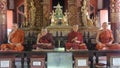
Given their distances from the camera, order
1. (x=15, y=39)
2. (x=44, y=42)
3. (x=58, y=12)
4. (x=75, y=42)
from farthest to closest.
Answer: (x=58, y=12)
(x=15, y=39)
(x=44, y=42)
(x=75, y=42)

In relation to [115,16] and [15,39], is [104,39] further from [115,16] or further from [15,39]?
[115,16]

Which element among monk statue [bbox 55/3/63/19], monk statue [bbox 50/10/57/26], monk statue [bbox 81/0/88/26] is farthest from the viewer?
monk statue [bbox 81/0/88/26]

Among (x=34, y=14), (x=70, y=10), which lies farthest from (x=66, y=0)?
(x=34, y=14)

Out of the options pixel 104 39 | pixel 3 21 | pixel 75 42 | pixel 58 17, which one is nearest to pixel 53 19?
pixel 58 17

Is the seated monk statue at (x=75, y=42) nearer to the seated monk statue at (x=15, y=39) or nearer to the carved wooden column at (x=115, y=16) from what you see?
the seated monk statue at (x=15, y=39)

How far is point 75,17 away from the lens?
11266 mm

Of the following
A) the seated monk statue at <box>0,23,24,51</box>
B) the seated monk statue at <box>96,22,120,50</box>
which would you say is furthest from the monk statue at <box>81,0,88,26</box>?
the seated monk statue at <box>0,23,24,51</box>

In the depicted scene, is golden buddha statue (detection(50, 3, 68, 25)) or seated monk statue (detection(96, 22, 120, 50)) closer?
seated monk statue (detection(96, 22, 120, 50))

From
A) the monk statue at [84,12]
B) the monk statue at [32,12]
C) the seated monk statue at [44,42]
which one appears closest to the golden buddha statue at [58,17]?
the monk statue at [84,12]

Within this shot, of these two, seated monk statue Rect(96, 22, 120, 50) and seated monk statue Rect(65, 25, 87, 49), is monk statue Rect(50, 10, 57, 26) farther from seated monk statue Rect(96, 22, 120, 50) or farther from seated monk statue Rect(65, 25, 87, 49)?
seated monk statue Rect(96, 22, 120, 50)

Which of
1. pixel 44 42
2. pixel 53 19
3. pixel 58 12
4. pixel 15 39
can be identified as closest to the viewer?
pixel 44 42

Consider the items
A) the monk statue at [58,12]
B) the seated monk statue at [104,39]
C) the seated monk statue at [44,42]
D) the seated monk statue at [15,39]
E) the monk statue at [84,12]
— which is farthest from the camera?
the monk statue at [84,12]

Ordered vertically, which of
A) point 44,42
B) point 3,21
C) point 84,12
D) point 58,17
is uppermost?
point 84,12

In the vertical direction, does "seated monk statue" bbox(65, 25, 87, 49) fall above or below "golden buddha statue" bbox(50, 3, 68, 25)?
below
